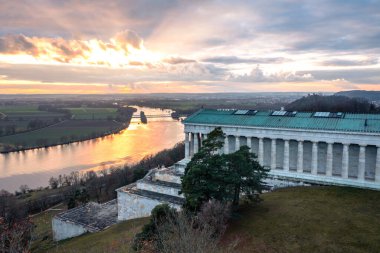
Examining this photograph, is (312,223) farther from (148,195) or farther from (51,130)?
(51,130)

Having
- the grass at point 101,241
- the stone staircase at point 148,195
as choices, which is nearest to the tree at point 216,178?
the grass at point 101,241

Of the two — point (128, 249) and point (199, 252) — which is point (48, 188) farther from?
point (199, 252)

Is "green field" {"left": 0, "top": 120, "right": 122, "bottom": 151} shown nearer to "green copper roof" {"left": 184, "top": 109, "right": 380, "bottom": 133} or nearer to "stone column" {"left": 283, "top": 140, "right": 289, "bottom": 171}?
"green copper roof" {"left": 184, "top": 109, "right": 380, "bottom": 133}

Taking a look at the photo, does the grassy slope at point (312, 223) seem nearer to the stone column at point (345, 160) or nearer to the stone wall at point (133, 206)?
the stone column at point (345, 160)

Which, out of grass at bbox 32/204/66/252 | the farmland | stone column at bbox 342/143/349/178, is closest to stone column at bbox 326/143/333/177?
stone column at bbox 342/143/349/178

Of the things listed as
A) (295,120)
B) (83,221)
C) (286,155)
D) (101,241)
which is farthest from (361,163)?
(83,221)

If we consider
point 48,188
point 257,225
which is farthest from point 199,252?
point 48,188
